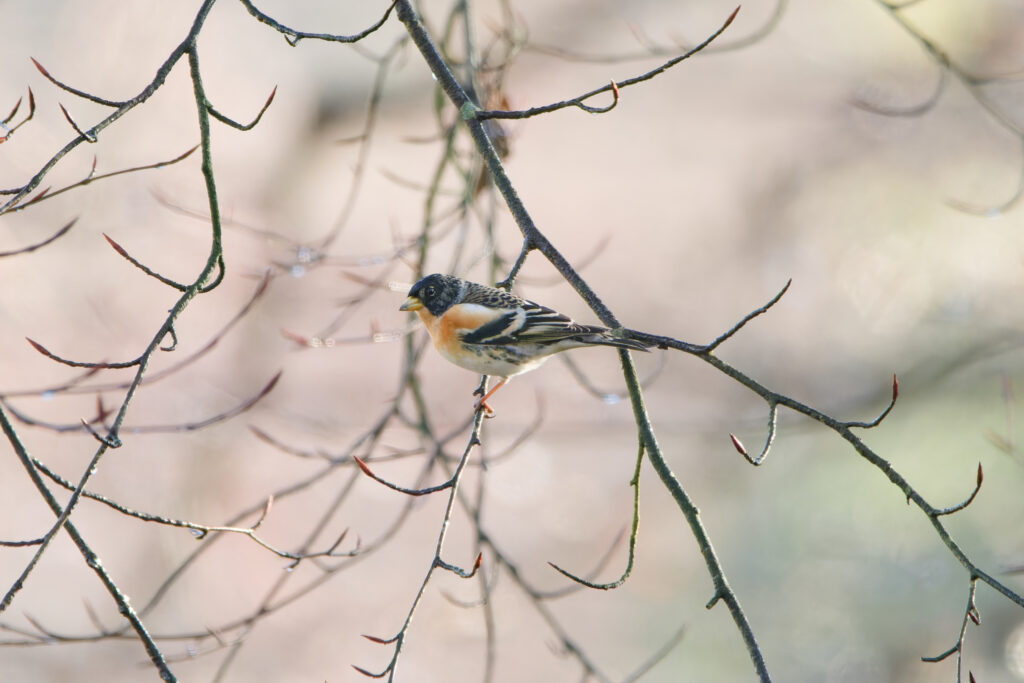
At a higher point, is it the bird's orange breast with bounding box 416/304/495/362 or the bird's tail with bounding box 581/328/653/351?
the bird's orange breast with bounding box 416/304/495/362

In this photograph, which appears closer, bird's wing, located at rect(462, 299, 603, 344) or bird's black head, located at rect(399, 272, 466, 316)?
bird's wing, located at rect(462, 299, 603, 344)

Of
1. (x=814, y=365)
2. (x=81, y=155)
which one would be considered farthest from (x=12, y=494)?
(x=814, y=365)

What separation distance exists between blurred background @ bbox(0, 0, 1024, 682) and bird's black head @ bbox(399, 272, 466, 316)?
3668 mm

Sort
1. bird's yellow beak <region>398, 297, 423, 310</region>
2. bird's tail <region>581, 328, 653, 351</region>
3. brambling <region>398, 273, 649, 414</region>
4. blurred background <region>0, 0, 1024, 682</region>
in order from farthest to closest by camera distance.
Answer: blurred background <region>0, 0, 1024, 682</region>, bird's yellow beak <region>398, 297, 423, 310</region>, brambling <region>398, 273, 649, 414</region>, bird's tail <region>581, 328, 653, 351</region>

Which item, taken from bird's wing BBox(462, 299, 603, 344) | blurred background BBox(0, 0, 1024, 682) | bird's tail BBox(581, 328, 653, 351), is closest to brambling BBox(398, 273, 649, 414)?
bird's wing BBox(462, 299, 603, 344)

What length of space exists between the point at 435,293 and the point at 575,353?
21.8ft

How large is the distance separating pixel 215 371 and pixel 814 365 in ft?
20.0

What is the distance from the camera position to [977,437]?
336 inches

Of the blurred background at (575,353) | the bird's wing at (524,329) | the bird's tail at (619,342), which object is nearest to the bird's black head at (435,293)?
the bird's wing at (524,329)

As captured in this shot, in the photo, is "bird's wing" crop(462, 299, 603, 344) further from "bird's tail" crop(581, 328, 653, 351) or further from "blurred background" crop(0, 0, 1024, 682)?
"blurred background" crop(0, 0, 1024, 682)

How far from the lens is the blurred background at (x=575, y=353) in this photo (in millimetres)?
8273

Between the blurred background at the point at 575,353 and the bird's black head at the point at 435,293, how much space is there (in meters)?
3.67

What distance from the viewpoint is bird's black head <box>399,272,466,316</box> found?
3.85 m

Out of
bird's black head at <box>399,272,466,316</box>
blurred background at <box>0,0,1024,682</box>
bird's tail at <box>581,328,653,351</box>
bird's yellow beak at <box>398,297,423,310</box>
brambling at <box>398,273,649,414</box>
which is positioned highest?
blurred background at <box>0,0,1024,682</box>
